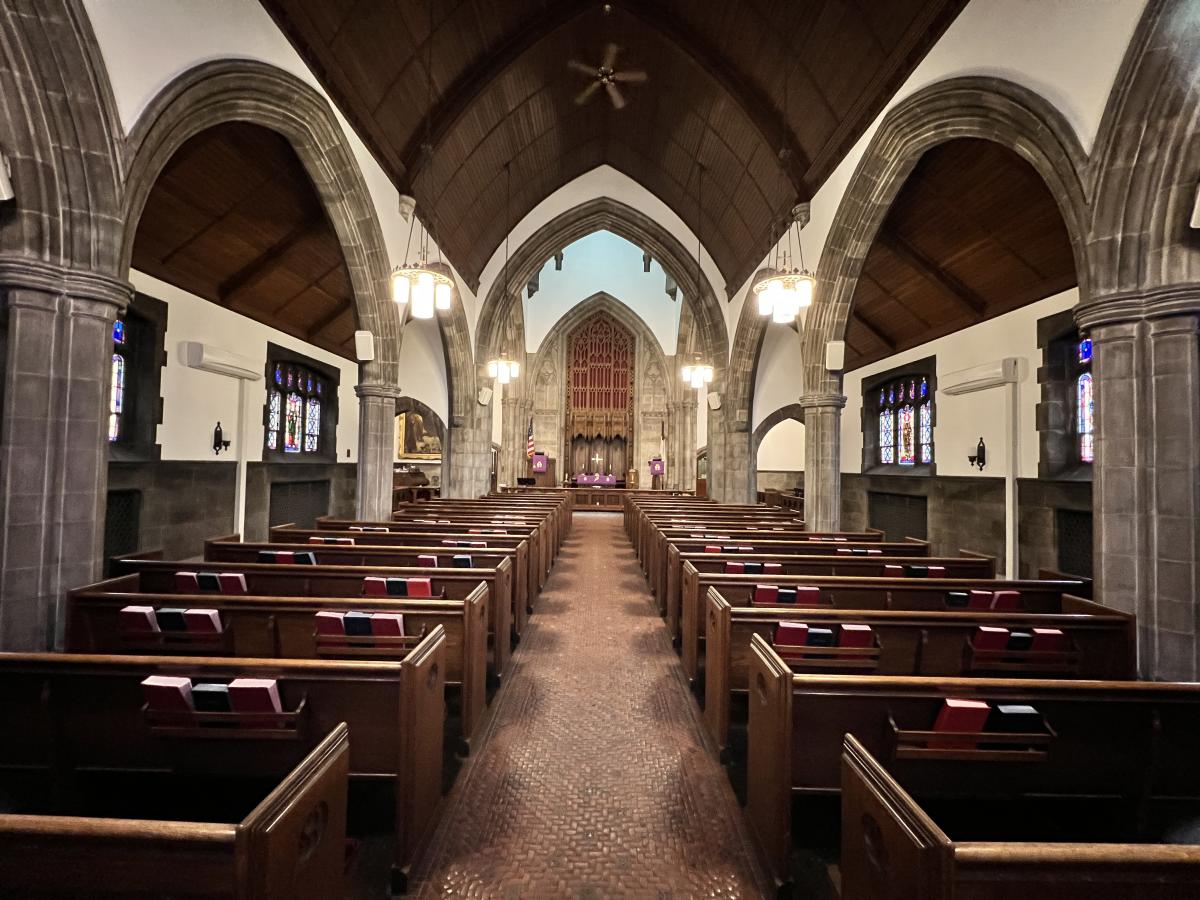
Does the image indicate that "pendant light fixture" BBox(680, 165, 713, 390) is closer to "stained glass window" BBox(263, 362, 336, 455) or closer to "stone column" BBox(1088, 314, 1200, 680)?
"stained glass window" BBox(263, 362, 336, 455)

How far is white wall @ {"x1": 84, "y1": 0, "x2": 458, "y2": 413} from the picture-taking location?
4.22 metres

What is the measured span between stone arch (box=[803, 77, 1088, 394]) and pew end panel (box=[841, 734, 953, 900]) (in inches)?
173

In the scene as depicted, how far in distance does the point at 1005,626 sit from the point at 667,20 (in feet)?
28.5

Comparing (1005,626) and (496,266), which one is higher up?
(496,266)

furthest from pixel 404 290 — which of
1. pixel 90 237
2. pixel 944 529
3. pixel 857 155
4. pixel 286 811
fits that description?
pixel 944 529

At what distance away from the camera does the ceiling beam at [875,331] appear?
34.7ft

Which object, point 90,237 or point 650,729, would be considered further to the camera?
point 90,237

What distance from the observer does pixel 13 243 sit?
3.85 m

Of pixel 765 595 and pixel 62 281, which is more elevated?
pixel 62 281

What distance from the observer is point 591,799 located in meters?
2.81

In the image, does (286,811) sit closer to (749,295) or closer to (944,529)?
(944,529)

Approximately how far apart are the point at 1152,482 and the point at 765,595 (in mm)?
2685

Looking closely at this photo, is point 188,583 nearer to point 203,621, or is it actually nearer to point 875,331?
point 203,621

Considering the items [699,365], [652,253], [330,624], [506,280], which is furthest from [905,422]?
[330,624]
